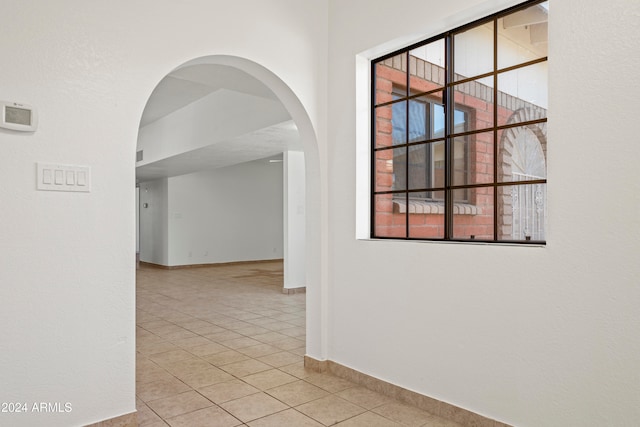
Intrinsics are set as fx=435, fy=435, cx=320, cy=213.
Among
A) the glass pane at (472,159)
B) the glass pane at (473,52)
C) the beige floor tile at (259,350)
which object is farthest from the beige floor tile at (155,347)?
the glass pane at (473,52)

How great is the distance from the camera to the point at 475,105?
2.73 meters

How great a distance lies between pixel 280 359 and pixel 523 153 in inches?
92.2

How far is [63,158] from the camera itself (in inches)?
81.8

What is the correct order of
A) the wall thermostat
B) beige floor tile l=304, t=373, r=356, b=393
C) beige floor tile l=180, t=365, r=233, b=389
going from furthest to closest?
beige floor tile l=180, t=365, r=233, b=389 → beige floor tile l=304, t=373, r=356, b=393 → the wall thermostat

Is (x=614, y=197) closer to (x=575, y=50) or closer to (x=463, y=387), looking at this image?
(x=575, y=50)

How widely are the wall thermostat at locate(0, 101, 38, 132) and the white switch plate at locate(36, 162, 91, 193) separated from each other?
17 centimetres

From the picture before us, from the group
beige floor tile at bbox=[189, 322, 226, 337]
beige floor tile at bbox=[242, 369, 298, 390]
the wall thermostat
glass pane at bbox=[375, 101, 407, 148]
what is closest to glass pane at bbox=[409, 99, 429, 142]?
glass pane at bbox=[375, 101, 407, 148]

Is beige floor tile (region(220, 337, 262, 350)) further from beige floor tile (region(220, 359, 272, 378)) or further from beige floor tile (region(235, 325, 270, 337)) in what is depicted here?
beige floor tile (region(220, 359, 272, 378))

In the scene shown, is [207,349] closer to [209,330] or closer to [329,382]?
[209,330]

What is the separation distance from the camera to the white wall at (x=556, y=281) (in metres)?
1.76

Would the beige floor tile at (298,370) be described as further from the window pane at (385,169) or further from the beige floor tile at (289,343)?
the window pane at (385,169)

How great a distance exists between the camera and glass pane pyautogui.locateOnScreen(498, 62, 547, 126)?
2.60m

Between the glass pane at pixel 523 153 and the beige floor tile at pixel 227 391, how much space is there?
6.89 feet

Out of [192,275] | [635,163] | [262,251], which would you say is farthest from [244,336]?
[262,251]
